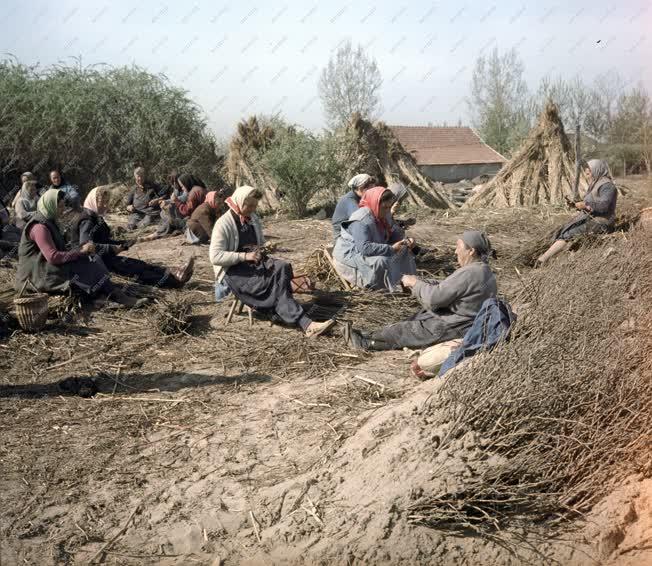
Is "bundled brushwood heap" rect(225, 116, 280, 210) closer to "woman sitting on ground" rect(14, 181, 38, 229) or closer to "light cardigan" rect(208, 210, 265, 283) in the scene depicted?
"woman sitting on ground" rect(14, 181, 38, 229)

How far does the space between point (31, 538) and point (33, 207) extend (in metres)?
9.17

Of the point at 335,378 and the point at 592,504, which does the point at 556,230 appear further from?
the point at 592,504

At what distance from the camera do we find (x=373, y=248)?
7.42 m

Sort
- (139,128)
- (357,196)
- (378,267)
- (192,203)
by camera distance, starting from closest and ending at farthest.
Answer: (378,267), (357,196), (192,203), (139,128)

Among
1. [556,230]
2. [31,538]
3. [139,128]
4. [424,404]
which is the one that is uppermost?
[139,128]

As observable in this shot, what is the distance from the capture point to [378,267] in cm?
751

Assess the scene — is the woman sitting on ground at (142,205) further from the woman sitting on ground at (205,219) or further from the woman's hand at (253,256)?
the woman's hand at (253,256)

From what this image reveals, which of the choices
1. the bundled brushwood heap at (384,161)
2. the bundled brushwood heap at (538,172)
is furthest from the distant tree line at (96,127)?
the bundled brushwood heap at (538,172)

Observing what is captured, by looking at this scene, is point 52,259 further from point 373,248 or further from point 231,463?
point 231,463

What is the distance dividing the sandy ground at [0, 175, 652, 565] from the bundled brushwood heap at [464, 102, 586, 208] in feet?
34.5


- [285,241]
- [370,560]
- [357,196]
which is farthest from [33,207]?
[370,560]

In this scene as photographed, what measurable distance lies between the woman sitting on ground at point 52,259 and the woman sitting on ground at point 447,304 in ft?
8.78

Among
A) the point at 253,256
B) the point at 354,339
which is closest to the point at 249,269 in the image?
the point at 253,256

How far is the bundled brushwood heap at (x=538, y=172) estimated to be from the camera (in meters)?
15.8
